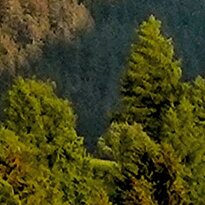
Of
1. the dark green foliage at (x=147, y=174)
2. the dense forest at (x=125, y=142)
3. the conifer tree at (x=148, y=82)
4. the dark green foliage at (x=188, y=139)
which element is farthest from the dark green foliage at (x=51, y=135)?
the dark green foliage at (x=147, y=174)

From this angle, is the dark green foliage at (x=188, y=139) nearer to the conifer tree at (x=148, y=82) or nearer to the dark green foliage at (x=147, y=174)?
the conifer tree at (x=148, y=82)

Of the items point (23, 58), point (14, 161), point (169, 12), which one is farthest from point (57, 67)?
point (14, 161)

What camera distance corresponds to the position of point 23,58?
102062 millimetres

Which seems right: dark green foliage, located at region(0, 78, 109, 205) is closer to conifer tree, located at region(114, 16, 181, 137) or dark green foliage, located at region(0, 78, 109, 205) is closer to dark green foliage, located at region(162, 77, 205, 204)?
conifer tree, located at region(114, 16, 181, 137)

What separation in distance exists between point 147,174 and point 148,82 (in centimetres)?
520

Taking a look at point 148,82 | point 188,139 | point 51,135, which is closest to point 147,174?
point 188,139

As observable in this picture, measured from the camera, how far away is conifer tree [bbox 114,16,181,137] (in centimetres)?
3222

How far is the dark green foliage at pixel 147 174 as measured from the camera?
88.2 ft

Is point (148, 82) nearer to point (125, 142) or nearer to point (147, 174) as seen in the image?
point (125, 142)

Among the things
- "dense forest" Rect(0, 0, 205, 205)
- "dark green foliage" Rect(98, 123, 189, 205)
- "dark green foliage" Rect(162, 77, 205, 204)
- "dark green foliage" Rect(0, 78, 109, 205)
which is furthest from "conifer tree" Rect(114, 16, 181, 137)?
"dark green foliage" Rect(98, 123, 189, 205)

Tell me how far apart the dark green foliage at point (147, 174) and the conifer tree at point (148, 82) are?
3.82 metres

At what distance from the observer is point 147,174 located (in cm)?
2750

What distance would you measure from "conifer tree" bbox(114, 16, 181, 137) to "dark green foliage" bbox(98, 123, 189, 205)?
12.5 ft

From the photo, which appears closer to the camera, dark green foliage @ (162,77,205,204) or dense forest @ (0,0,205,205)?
dense forest @ (0,0,205,205)
